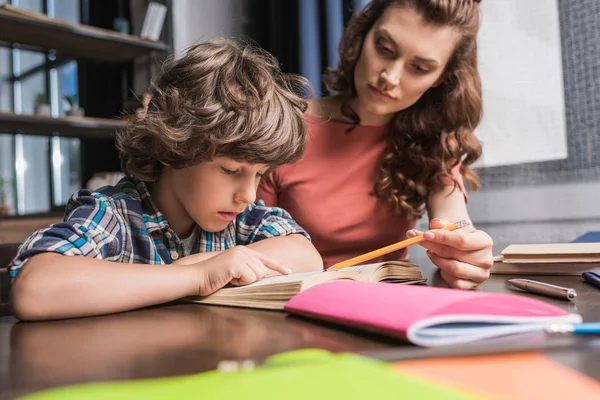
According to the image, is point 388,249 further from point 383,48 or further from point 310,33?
point 310,33

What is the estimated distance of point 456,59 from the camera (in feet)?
4.50

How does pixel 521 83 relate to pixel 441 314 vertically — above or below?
above

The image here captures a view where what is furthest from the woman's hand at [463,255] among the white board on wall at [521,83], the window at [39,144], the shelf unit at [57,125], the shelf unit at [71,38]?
the window at [39,144]

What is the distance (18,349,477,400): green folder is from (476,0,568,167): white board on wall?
1.64 metres

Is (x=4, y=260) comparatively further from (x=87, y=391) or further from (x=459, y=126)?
(x=459, y=126)

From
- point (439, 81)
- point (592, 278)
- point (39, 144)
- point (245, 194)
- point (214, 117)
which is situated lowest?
point (592, 278)

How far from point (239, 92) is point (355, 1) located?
1.23 m

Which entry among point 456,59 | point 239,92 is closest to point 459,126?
point 456,59

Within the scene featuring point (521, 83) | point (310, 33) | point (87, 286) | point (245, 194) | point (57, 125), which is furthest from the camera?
point (57, 125)

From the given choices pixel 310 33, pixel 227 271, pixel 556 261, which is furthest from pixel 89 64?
pixel 556 261

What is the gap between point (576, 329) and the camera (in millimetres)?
464

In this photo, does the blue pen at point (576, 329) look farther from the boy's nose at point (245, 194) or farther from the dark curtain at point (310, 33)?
the dark curtain at point (310, 33)

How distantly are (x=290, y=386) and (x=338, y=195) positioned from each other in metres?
1.13

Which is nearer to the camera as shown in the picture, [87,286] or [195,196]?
[87,286]
